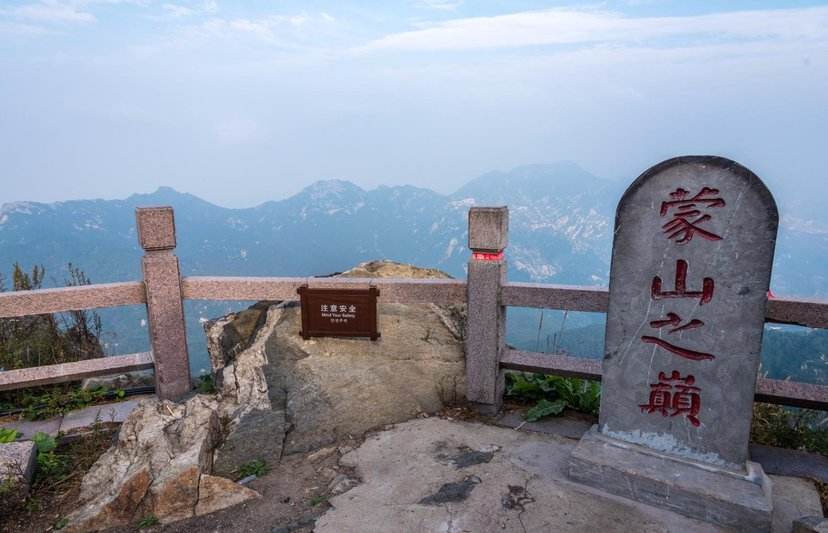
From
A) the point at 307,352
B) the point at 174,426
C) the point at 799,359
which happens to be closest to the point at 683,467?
the point at 307,352

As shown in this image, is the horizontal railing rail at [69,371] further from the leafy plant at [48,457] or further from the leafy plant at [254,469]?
the leafy plant at [254,469]

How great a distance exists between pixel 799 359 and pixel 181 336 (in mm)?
28942

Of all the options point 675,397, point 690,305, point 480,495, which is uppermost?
point 690,305

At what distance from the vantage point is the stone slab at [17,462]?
Answer: 4109 mm

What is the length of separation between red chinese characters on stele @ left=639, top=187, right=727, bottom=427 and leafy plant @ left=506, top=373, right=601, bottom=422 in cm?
133

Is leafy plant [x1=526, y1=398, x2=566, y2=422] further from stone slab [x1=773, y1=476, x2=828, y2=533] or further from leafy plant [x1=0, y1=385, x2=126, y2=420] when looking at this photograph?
leafy plant [x1=0, y1=385, x2=126, y2=420]

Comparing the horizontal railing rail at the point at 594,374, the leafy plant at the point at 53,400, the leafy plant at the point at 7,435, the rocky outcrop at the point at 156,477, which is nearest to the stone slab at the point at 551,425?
the horizontal railing rail at the point at 594,374

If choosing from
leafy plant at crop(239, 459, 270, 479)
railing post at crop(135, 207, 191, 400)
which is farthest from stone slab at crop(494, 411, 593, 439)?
railing post at crop(135, 207, 191, 400)

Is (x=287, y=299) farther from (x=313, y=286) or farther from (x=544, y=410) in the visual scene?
(x=544, y=410)

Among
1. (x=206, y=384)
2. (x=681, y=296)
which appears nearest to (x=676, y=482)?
(x=681, y=296)

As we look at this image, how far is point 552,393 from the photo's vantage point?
5.48 metres

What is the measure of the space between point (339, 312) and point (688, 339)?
2.96 m

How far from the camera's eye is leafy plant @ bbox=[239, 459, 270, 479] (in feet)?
14.0

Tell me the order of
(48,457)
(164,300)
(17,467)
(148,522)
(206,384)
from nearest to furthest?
(148,522), (17,467), (48,457), (164,300), (206,384)
